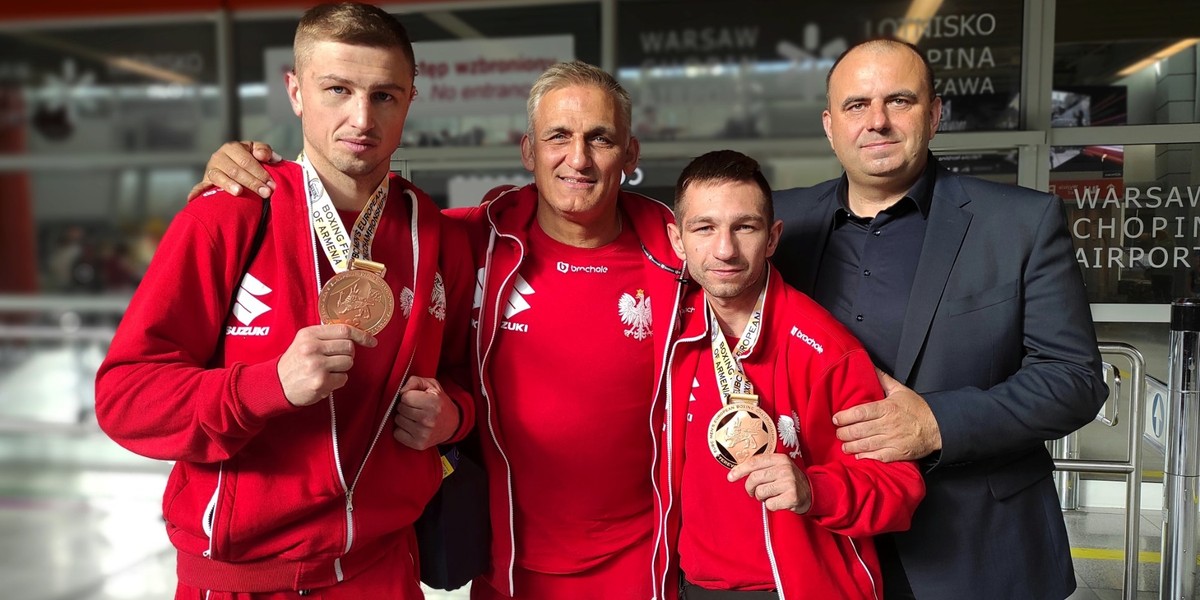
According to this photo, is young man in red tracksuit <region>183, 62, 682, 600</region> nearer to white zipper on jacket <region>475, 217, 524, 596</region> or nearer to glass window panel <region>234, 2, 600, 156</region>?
white zipper on jacket <region>475, 217, 524, 596</region>

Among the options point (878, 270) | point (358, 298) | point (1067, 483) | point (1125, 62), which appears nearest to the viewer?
point (358, 298)

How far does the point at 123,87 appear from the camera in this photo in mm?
8234

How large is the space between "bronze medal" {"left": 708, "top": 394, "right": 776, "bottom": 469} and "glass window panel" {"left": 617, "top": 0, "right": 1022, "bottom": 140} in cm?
461

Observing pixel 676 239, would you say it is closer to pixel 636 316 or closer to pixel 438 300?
pixel 636 316

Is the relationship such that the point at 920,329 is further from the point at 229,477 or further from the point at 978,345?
the point at 229,477

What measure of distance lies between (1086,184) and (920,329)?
419 centimetres

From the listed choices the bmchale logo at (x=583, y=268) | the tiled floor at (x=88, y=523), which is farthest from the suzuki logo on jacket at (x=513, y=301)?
the tiled floor at (x=88, y=523)

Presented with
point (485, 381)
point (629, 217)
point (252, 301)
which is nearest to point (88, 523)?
point (485, 381)

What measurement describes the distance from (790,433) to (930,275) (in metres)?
0.57

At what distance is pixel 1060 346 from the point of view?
222 centimetres

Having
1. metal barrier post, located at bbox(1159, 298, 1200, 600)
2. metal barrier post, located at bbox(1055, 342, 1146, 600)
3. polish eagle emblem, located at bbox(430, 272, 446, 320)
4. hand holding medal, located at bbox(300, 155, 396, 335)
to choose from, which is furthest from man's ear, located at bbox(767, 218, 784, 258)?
metal barrier post, located at bbox(1055, 342, 1146, 600)

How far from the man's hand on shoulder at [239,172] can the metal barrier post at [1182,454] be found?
353cm

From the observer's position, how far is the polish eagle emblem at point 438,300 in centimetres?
223

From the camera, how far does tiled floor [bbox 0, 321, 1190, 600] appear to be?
515 centimetres
